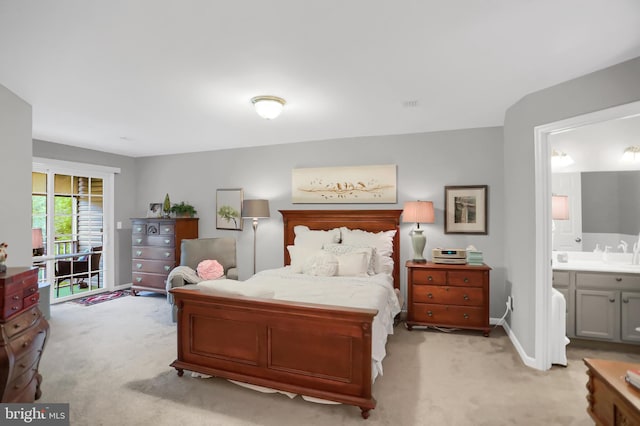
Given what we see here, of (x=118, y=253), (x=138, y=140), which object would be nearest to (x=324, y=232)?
(x=138, y=140)

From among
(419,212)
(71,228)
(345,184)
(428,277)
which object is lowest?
(428,277)

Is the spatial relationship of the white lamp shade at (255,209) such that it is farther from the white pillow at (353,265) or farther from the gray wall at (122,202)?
the gray wall at (122,202)

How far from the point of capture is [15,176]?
3039mm

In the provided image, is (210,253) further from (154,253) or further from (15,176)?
(15,176)

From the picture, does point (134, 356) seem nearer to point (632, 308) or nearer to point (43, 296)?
point (43, 296)

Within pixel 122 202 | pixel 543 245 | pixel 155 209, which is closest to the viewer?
pixel 543 245

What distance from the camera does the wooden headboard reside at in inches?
171

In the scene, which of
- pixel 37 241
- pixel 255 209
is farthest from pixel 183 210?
pixel 37 241

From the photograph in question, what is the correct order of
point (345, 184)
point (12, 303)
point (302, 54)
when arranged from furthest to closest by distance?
point (345, 184), point (302, 54), point (12, 303)

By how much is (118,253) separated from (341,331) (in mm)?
5085

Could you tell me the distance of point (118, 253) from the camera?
230 inches

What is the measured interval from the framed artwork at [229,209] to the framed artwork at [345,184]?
0.95 m

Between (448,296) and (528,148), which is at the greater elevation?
(528,148)

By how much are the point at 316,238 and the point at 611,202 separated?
335cm
